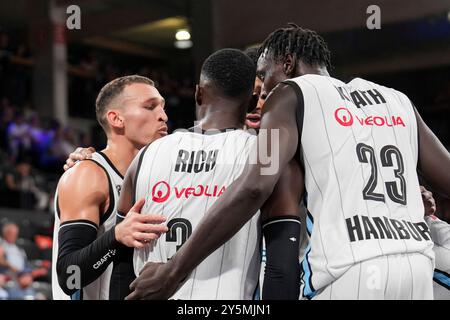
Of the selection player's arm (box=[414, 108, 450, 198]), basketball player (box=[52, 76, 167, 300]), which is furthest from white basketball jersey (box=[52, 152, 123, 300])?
player's arm (box=[414, 108, 450, 198])

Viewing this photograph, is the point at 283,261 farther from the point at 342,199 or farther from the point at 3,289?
the point at 3,289

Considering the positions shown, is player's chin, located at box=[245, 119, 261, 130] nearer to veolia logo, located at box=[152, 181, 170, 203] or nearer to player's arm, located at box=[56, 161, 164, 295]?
A: player's arm, located at box=[56, 161, 164, 295]

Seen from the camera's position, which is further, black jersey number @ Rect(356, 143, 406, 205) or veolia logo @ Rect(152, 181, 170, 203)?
veolia logo @ Rect(152, 181, 170, 203)

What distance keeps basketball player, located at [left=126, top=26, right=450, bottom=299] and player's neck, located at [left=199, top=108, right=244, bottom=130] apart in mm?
245

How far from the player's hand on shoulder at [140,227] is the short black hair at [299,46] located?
729 mm

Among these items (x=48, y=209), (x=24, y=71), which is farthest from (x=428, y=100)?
(x=24, y=71)

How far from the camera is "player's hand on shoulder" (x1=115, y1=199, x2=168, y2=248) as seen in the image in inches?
93.4

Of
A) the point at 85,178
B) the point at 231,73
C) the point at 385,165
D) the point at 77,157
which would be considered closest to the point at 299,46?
the point at 231,73

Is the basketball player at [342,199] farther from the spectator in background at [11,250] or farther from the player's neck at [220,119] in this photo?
the spectator in background at [11,250]

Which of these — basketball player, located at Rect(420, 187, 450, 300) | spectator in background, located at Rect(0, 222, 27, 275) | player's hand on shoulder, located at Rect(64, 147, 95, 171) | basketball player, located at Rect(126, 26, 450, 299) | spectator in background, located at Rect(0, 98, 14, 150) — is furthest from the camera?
spectator in background, located at Rect(0, 98, 14, 150)

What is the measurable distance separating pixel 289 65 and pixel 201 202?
0.60 meters

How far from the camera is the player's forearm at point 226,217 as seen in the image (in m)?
2.17

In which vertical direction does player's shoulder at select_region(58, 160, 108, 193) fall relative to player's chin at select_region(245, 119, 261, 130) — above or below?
below

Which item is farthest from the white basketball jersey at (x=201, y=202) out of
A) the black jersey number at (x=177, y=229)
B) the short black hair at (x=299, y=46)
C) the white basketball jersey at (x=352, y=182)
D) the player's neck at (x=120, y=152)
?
the player's neck at (x=120, y=152)
